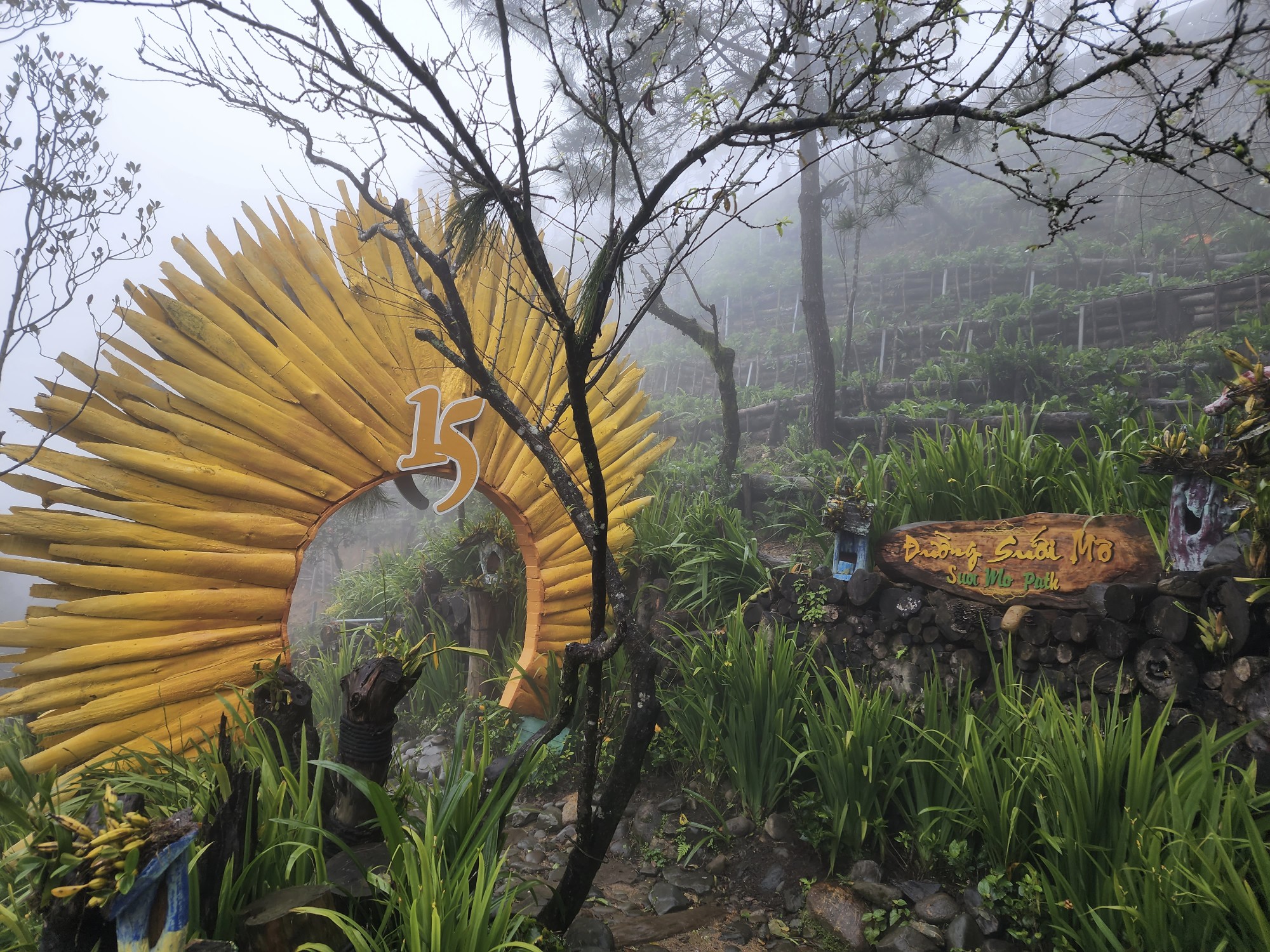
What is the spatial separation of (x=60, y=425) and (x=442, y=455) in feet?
5.00

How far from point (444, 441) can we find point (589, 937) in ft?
7.44

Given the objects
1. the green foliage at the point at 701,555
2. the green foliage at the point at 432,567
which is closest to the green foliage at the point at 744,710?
the green foliage at the point at 701,555

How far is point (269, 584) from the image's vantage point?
296 cm

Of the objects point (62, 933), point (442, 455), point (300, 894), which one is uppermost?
point (442, 455)

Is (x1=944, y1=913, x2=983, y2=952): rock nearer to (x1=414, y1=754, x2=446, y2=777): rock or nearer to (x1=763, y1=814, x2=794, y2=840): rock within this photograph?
(x1=763, y1=814, x2=794, y2=840): rock

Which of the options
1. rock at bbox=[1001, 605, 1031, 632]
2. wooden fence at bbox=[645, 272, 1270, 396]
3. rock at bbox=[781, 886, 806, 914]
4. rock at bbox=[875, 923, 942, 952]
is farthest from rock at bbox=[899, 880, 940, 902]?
wooden fence at bbox=[645, 272, 1270, 396]

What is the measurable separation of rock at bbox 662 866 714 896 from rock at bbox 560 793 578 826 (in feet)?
1.76

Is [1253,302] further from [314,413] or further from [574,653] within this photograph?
[314,413]

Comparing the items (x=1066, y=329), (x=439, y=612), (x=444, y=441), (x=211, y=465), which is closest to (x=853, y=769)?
(x=444, y=441)

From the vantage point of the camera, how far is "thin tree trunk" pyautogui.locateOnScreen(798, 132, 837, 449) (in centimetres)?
658

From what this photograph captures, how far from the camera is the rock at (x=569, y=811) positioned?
10.2 feet

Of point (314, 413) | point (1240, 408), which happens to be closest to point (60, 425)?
point (314, 413)

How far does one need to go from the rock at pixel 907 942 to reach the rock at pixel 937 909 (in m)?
0.07

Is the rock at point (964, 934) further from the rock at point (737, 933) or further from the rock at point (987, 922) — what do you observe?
the rock at point (737, 933)
